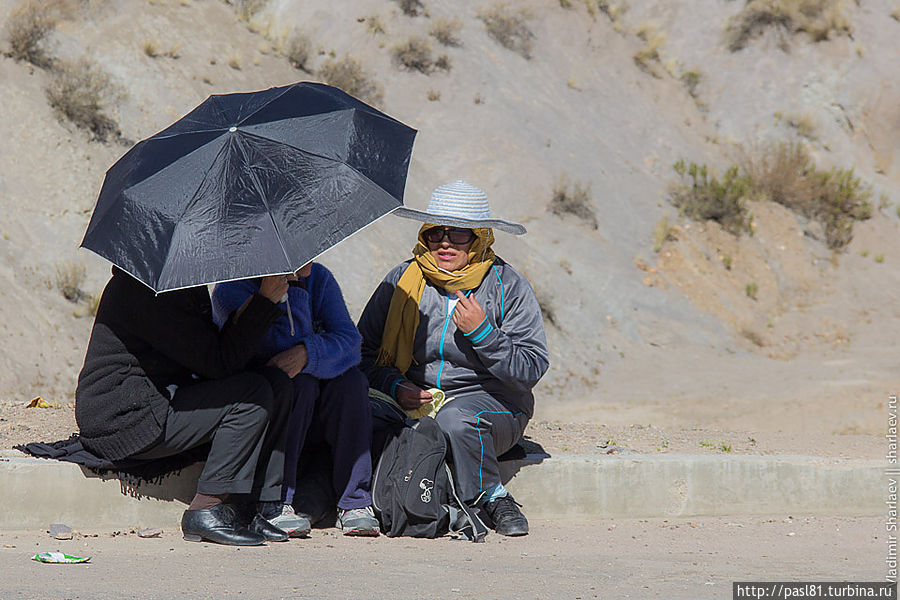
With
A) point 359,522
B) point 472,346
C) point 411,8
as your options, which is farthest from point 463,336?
point 411,8

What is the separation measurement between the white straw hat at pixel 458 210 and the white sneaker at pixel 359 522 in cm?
140

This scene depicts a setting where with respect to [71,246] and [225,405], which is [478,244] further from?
[71,246]

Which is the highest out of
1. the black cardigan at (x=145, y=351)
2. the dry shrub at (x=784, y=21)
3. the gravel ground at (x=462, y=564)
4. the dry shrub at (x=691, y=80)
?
the dry shrub at (x=784, y=21)

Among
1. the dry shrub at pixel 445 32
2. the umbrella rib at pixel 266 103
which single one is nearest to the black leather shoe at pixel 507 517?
the umbrella rib at pixel 266 103

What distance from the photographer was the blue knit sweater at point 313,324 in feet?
14.1

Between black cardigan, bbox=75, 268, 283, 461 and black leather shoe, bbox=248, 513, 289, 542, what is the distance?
58cm

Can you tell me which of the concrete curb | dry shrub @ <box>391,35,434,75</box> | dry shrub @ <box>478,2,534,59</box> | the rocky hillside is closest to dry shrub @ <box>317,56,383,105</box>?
the rocky hillside

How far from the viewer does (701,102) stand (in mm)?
21641

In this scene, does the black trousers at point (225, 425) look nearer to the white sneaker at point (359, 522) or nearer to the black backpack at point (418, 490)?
the white sneaker at point (359, 522)

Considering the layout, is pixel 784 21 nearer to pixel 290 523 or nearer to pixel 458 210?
pixel 458 210

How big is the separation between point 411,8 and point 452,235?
600 inches

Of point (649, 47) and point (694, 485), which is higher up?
point (649, 47)

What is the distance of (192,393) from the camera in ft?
13.3

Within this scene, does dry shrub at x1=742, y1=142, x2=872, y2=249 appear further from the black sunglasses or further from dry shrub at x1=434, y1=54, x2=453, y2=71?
the black sunglasses
